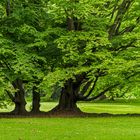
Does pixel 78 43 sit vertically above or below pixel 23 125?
above

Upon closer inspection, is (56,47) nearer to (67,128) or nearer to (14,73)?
(14,73)

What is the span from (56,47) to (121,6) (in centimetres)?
544

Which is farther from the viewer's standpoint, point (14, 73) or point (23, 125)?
point (14, 73)

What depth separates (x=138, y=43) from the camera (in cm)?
2673

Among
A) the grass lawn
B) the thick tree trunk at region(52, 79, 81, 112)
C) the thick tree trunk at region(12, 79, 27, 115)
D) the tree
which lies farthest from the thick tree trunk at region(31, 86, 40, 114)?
the grass lawn

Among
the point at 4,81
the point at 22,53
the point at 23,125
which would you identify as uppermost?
the point at 22,53

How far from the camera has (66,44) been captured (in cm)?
2506

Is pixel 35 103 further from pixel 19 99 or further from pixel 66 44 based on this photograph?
pixel 66 44

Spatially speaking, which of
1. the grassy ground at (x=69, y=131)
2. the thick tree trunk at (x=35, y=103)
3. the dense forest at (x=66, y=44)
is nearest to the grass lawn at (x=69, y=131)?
the grassy ground at (x=69, y=131)

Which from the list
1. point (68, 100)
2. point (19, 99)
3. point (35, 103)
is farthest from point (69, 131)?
point (35, 103)

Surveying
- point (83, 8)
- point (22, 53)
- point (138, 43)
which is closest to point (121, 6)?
point (138, 43)

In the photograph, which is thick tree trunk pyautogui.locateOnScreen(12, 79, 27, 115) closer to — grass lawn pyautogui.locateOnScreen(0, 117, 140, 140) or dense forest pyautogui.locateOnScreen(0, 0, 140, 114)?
dense forest pyautogui.locateOnScreen(0, 0, 140, 114)

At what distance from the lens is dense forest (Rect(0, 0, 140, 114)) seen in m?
24.8

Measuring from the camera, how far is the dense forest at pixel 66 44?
24781mm
